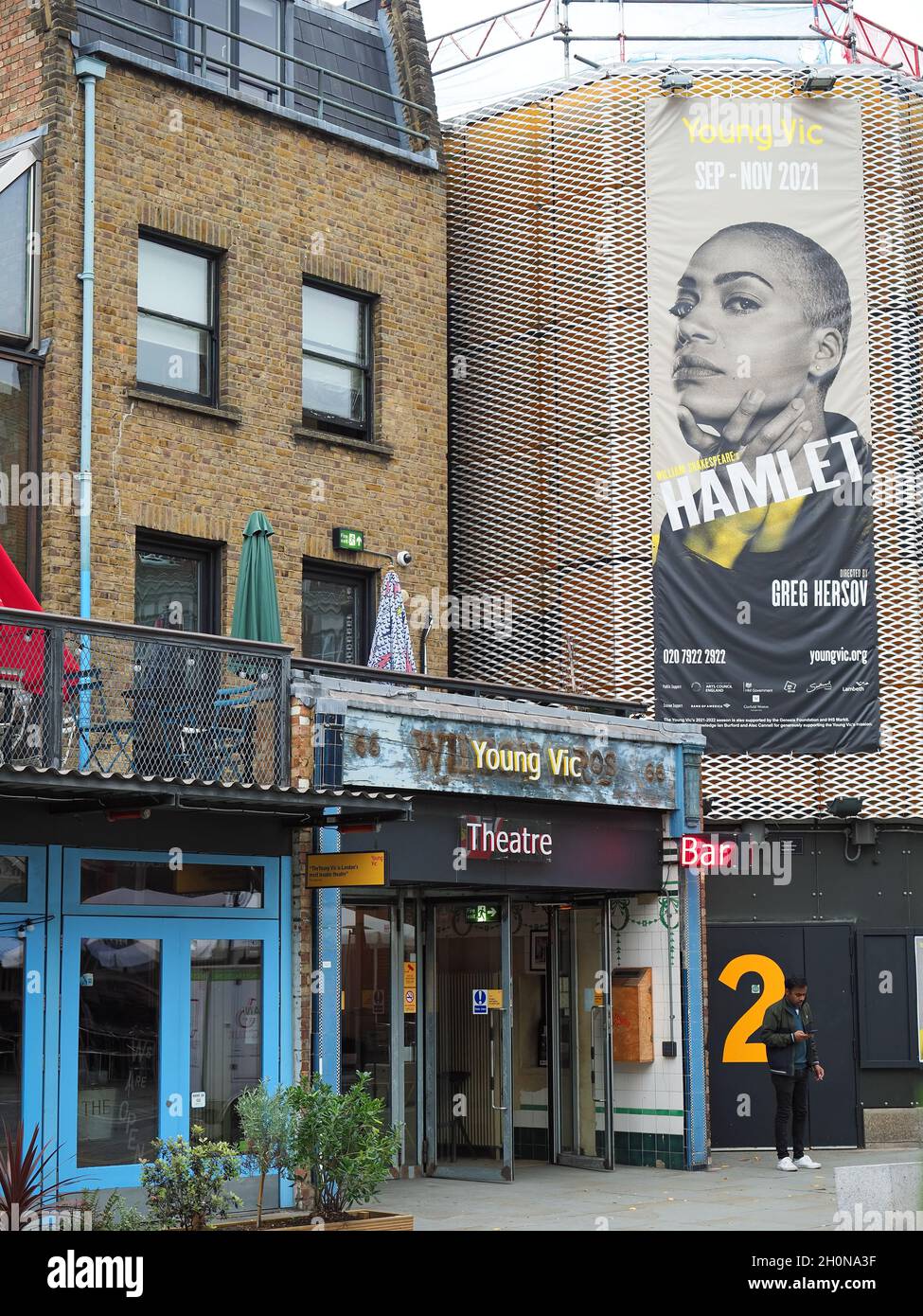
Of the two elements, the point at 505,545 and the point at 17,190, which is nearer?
the point at 17,190

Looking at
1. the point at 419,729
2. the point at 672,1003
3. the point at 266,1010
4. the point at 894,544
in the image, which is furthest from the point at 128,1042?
the point at 894,544

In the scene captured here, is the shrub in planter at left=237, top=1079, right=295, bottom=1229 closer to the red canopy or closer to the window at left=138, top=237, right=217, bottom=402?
the red canopy

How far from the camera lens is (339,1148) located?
41.4ft

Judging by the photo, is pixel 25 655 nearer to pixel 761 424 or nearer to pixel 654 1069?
pixel 654 1069

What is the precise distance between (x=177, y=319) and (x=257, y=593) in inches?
163

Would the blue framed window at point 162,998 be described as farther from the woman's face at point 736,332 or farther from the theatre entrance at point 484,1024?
the woman's face at point 736,332

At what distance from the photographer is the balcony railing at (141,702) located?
43.9ft

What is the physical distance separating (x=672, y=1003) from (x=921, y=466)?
7.09 metres

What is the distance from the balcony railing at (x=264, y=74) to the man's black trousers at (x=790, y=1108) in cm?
1149

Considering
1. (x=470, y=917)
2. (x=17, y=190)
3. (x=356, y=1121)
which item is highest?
(x=17, y=190)

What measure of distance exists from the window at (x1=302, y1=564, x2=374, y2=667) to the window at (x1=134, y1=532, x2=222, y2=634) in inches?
50.6

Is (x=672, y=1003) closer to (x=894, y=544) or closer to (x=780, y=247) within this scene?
(x=894, y=544)

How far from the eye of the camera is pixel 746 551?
20641 mm

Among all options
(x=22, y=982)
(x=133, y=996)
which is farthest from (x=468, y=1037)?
(x=22, y=982)
